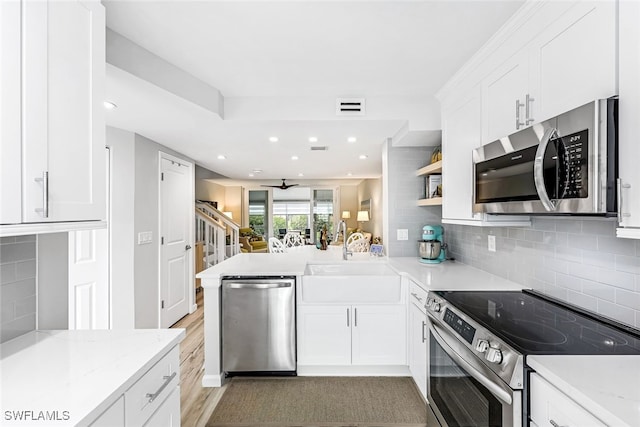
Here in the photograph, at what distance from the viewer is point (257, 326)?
266 cm

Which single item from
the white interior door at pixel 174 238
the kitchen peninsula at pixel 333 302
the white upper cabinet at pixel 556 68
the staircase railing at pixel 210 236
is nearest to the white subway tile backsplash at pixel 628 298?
the white upper cabinet at pixel 556 68

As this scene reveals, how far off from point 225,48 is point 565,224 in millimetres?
2127

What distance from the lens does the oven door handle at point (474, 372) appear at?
1.15m

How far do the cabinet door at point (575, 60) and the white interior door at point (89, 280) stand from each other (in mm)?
3509

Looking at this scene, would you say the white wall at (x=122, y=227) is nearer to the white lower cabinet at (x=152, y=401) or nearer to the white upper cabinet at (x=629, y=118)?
the white lower cabinet at (x=152, y=401)

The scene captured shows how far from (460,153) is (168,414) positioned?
220 centimetres

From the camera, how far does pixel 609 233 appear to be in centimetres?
142

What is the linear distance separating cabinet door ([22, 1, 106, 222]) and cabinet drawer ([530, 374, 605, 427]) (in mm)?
1627

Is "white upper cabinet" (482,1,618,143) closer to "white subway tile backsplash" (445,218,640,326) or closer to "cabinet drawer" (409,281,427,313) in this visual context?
"white subway tile backsplash" (445,218,640,326)

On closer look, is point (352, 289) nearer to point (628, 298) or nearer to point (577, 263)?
point (577, 263)

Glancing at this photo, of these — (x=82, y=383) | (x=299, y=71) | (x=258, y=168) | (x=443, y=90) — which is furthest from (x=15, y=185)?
(x=258, y=168)

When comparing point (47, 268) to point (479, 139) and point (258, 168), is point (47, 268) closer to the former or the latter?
point (479, 139)

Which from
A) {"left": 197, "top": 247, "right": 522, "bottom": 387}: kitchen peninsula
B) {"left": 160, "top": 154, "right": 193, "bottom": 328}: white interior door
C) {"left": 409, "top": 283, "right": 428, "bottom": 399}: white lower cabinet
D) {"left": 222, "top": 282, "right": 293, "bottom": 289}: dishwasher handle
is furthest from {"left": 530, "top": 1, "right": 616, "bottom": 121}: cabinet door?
{"left": 160, "top": 154, "right": 193, "bottom": 328}: white interior door

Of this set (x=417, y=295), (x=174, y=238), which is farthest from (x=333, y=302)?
(x=174, y=238)
